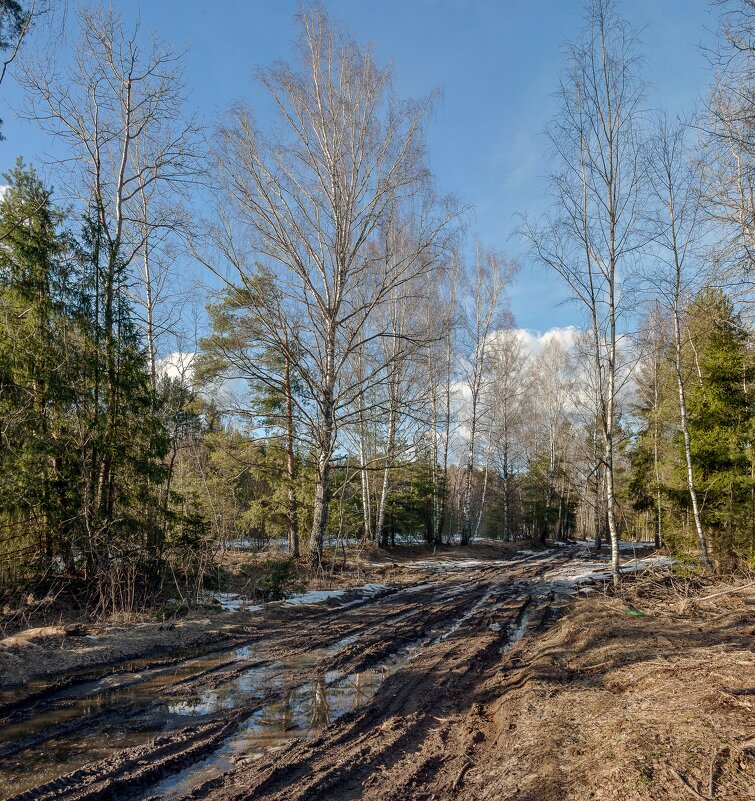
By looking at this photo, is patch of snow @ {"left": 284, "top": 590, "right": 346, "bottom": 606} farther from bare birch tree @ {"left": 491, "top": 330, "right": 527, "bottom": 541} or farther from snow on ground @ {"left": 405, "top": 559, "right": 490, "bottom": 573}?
bare birch tree @ {"left": 491, "top": 330, "right": 527, "bottom": 541}

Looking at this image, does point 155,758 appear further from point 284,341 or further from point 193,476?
point 193,476

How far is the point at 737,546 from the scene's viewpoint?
1321cm

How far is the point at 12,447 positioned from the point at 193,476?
10594 mm

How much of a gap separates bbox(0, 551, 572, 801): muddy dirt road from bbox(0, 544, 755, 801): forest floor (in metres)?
0.02

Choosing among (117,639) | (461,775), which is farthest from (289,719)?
(117,639)

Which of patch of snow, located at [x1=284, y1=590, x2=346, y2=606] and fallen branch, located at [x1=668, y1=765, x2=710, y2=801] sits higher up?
fallen branch, located at [x1=668, y1=765, x2=710, y2=801]

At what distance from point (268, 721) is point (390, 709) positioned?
1.10 meters

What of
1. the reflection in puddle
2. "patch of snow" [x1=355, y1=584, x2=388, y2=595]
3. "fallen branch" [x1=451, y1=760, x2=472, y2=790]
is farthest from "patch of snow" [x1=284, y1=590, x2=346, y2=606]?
"fallen branch" [x1=451, y1=760, x2=472, y2=790]

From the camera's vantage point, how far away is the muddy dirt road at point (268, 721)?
3129 mm

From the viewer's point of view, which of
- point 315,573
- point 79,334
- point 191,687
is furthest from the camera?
point 315,573

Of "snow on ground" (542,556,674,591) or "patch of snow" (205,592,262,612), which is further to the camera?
"snow on ground" (542,556,674,591)

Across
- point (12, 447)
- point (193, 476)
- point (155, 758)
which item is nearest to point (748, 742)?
point (155, 758)

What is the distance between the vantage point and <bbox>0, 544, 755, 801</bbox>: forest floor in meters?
3.04

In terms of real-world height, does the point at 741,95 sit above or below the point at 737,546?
above
